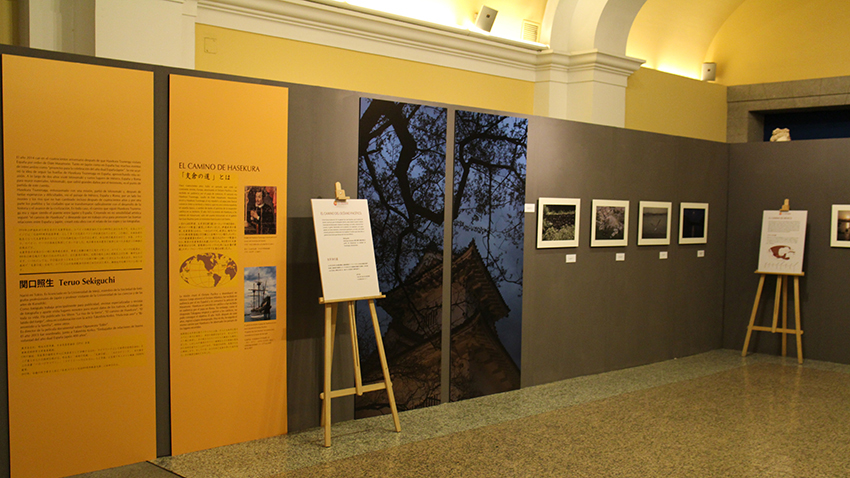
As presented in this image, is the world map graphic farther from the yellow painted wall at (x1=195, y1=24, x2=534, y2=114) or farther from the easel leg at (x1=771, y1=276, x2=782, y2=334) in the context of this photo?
the easel leg at (x1=771, y1=276, x2=782, y2=334)

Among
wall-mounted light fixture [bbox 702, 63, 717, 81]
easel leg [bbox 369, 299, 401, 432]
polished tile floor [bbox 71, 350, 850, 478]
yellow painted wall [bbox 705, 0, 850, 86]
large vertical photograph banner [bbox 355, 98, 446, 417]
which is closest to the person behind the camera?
polished tile floor [bbox 71, 350, 850, 478]

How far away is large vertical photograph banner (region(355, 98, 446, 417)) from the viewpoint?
5.01m

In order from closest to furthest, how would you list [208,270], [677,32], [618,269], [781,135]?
[208,270], [618,269], [781,135], [677,32]

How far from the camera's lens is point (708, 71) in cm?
1058

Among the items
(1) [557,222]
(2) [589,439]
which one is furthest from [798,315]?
(2) [589,439]

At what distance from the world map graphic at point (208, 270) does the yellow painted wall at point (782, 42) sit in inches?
381

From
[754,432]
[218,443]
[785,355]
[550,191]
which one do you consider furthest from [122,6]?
[785,355]

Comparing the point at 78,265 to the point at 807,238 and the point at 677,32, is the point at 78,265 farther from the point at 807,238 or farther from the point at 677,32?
the point at 677,32

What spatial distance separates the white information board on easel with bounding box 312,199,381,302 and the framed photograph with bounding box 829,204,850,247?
5961 millimetres

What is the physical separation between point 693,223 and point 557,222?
2.43 metres

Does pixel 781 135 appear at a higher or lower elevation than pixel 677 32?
lower

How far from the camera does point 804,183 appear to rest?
7.64m

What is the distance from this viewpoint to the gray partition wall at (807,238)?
745cm

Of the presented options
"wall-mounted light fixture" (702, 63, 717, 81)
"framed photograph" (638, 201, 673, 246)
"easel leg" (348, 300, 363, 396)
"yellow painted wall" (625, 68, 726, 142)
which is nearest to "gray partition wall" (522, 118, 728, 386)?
"framed photograph" (638, 201, 673, 246)
